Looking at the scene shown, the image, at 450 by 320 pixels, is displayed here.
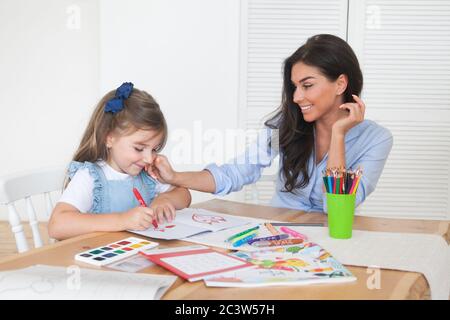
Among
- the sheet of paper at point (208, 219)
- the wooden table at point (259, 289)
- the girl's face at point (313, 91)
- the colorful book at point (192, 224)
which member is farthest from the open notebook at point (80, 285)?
the girl's face at point (313, 91)

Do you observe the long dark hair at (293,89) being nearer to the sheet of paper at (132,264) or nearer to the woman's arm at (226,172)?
the woman's arm at (226,172)

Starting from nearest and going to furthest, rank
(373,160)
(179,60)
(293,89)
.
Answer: (373,160), (293,89), (179,60)

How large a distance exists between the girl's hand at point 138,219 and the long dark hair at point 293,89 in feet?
2.11

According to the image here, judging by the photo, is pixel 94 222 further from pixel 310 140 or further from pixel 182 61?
pixel 182 61

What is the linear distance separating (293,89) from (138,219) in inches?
34.1

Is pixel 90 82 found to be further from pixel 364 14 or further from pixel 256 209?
pixel 256 209

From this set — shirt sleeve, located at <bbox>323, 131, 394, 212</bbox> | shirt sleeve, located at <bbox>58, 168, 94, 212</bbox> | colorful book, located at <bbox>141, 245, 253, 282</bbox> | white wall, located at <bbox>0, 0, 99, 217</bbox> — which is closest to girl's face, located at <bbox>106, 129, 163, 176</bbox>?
shirt sleeve, located at <bbox>58, 168, 94, 212</bbox>

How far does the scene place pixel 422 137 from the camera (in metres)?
2.96

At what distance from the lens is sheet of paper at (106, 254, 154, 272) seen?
0.89 metres

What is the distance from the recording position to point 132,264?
914mm

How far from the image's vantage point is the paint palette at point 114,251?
0.92m

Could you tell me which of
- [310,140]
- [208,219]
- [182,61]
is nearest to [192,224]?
[208,219]
